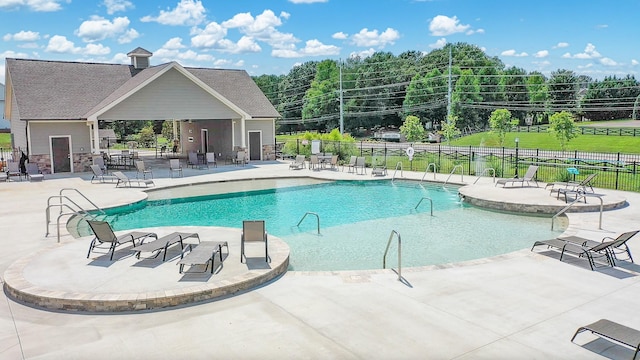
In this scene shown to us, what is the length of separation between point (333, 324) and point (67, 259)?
18.2 ft

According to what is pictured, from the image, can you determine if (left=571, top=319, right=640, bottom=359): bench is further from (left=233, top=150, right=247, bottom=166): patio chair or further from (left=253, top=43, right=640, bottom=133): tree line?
(left=253, top=43, right=640, bottom=133): tree line

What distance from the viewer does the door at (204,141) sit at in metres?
33.0

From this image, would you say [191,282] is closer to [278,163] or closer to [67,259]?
[67,259]

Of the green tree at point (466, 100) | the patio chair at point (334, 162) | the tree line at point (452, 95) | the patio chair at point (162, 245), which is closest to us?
the patio chair at point (162, 245)

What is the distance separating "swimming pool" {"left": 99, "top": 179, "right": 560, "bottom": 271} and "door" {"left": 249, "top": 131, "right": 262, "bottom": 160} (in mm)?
9194

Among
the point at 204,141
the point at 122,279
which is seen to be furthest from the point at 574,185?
the point at 204,141

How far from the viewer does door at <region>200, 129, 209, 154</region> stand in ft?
108

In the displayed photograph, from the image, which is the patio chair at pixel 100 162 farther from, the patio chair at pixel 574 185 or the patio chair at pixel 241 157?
the patio chair at pixel 574 185

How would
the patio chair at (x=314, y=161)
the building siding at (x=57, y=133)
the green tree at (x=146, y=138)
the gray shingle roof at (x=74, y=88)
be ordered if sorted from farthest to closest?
the green tree at (x=146, y=138) < the patio chair at (x=314, y=161) < the gray shingle roof at (x=74, y=88) < the building siding at (x=57, y=133)

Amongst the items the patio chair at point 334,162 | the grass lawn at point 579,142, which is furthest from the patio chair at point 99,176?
the grass lawn at point 579,142

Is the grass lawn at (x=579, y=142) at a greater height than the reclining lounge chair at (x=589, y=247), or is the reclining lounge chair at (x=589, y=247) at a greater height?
the grass lawn at (x=579, y=142)

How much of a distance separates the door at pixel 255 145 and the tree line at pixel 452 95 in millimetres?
39295

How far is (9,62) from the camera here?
25.6 m

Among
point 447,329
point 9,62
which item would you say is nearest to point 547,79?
point 9,62
